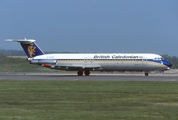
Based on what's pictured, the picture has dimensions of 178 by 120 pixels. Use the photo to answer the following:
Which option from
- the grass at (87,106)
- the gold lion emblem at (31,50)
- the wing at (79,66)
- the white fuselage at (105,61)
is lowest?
the grass at (87,106)

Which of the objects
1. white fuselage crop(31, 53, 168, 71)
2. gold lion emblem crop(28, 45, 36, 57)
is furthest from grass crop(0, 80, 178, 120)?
gold lion emblem crop(28, 45, 36, 57)

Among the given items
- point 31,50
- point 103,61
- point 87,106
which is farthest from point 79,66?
point 87,106

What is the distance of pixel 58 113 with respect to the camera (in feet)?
66.2

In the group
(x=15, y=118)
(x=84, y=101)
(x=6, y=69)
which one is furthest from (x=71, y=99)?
(x=6, y=69)

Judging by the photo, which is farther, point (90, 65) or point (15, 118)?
point (90, 65)

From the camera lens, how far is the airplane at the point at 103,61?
65000 millimetres

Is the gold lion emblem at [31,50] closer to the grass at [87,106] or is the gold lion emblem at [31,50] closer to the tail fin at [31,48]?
the tail fin at [31,48]

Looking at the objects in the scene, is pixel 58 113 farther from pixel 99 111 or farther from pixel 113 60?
pixel 113 60

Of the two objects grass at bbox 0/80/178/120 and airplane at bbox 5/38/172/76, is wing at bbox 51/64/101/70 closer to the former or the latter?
airplane at bbox 5/38/172/76

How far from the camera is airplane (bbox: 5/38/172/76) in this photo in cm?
6500

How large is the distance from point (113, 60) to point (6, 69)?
34850 mm

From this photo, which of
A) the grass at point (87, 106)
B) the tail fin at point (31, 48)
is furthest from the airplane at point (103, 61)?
the grass at point (87, 106)

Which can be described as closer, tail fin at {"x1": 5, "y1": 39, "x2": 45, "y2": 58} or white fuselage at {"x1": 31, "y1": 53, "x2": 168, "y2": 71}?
white fuselage at {"x1": 31, "y1": 53, "x2": 168, "y2": 71}

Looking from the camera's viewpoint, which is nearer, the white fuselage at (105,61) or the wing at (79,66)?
the white fuselage at (105,61)
